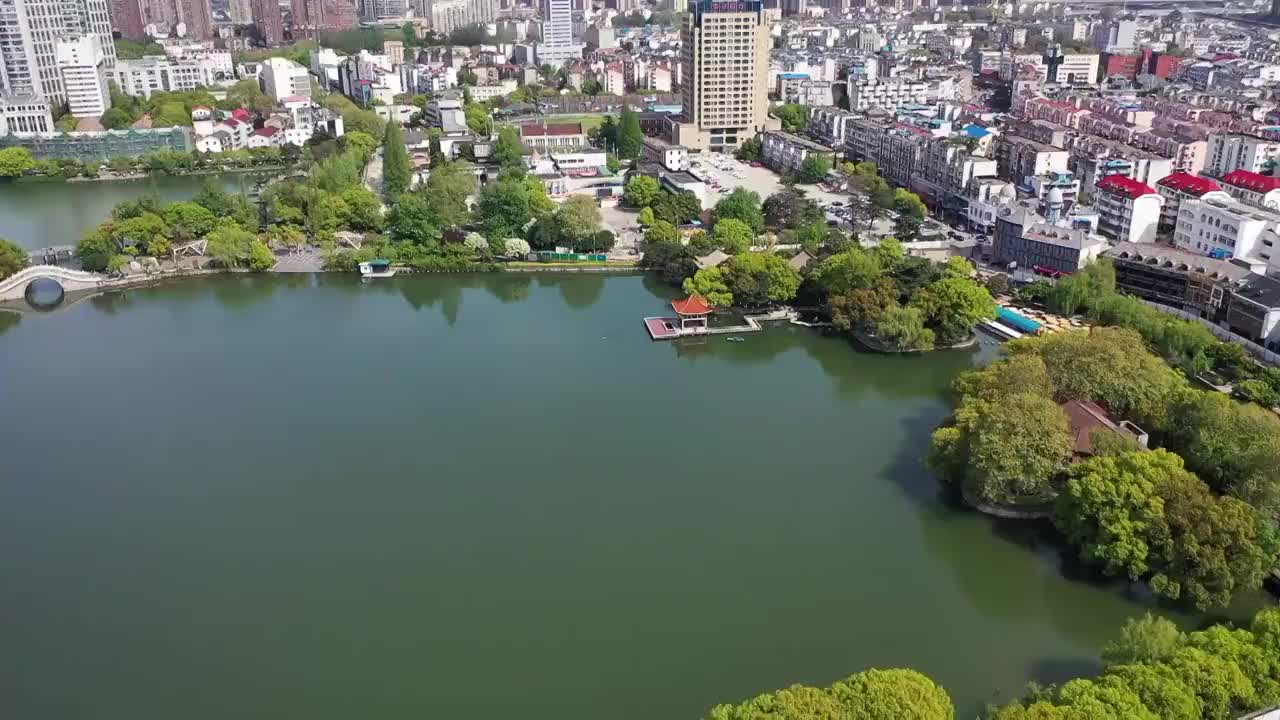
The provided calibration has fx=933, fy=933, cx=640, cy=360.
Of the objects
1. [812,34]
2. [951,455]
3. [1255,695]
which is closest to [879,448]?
[951,455]

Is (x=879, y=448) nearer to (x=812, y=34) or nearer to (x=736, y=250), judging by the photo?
(x=736, y=250)

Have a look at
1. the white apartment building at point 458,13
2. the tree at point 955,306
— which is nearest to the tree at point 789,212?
the tree at point 955,306

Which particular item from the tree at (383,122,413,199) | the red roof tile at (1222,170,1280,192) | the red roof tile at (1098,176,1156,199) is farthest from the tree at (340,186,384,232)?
the red roof tile at (1222,170,1280,192)

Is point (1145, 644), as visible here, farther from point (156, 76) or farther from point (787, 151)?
point (156, 76)

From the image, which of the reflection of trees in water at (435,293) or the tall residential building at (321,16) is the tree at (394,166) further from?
the tall residential building at (321,16)

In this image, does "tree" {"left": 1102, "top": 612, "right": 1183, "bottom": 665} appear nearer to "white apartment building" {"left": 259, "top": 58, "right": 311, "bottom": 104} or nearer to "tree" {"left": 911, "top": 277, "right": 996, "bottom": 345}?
"tree" {"left": 911, "top": 277, "right": 996, "bottom": 345}
